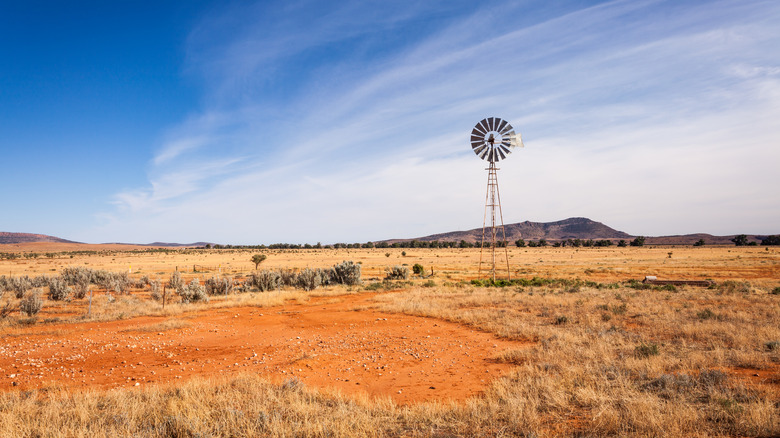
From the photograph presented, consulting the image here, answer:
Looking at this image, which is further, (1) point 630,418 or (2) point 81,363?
(2) point 81,363

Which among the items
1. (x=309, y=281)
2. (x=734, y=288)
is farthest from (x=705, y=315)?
(x=309, y=281)

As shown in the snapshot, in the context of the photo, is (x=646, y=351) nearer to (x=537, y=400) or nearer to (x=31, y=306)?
(x=537, y=400)

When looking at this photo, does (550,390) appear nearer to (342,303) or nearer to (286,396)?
(286,396)

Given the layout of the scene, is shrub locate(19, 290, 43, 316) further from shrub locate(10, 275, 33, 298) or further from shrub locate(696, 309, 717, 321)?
shrub locate(696, 309, 717, 321)

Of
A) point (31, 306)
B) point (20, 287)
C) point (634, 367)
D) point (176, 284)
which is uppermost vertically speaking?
point (20, 287)

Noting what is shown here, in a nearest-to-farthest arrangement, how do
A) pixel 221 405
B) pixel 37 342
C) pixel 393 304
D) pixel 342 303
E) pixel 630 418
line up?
pixel 630 418, pixel 221 405, pixel 37 342, pixel 393 304, pixel 342 303

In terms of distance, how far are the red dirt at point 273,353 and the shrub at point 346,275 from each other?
44.1 feet

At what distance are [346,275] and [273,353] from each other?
19.4m

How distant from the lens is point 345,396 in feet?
24.6

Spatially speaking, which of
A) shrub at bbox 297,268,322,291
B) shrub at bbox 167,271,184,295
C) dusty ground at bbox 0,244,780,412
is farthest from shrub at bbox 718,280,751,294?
shrub at bbox 167,271,184,295

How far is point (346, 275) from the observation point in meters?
30.7

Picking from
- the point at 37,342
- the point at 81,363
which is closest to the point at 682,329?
the point at 81,363

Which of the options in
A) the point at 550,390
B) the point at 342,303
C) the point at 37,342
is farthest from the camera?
the point at 342,303

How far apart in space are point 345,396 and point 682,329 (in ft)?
36.9
